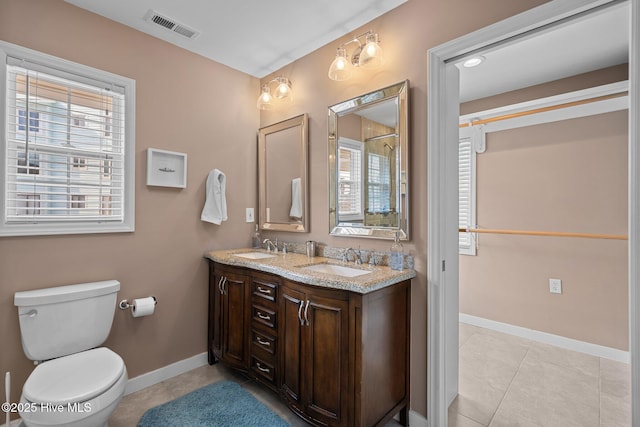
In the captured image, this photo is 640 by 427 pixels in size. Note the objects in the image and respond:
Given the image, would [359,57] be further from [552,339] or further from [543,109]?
[552,339]

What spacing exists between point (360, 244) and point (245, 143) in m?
1.51

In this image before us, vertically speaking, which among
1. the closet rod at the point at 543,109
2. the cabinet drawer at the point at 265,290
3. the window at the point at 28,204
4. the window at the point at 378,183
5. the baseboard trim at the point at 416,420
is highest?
the closet rod at the point at 543,109

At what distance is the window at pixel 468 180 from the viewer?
3377 mm

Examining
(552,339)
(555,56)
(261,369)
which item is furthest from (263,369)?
(555,56)

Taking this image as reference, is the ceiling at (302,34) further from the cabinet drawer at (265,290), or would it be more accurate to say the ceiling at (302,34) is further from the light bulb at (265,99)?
the cabinet drawer at (265,290)

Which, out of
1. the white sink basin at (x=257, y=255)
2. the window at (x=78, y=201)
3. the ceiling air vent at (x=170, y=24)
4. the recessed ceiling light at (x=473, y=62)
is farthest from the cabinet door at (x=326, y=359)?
the recessed ceiling light at (x=473, y=62)

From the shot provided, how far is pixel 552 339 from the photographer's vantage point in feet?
9.55

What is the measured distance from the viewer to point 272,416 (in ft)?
6.13

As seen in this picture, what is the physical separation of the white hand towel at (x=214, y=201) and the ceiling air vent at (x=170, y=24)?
1020 millimetres

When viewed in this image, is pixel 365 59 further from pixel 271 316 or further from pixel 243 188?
pixel 271 316

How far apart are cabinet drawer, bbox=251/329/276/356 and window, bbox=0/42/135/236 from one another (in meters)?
1.17

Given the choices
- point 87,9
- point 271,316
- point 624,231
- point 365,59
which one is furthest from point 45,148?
point 624,231

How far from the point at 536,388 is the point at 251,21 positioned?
10.8 feet

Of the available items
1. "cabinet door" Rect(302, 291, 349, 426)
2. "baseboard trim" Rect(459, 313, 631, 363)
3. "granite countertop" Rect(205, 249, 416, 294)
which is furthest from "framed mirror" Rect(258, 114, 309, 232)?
"baseboard trim" Rect(459, 313, 631, 363)
